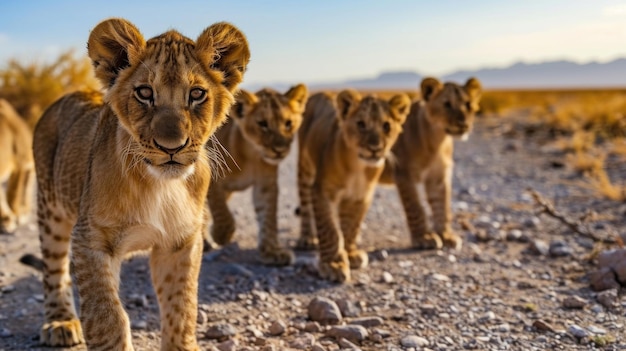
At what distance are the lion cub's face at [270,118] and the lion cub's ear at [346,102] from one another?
0.35 m

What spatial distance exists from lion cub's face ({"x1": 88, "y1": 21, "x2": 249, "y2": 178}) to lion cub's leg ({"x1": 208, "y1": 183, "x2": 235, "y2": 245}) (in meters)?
3.14

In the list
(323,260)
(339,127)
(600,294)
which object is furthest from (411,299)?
(339,127)

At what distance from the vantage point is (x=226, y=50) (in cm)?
396

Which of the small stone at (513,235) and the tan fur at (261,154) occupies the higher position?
the tan fur at (261,154)

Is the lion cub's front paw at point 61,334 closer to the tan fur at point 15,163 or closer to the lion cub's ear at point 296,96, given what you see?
the lion cub's ear at point 296,96

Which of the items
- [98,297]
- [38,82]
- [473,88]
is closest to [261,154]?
[473,88]

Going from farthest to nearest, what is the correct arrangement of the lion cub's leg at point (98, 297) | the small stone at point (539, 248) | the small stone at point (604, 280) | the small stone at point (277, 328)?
the small stone at point (539, 248) → the small stone at point (604, 280) → the small stone at point (277, 328) → the lion cub's leg at point (98, 297)

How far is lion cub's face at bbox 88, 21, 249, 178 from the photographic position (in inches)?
136

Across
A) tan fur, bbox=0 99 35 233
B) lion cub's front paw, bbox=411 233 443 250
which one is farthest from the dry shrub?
lion cub's front paw, bbox=411 233 443 250

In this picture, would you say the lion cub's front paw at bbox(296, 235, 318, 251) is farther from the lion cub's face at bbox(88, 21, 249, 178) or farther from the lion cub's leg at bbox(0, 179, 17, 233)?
the lion cub's face at bbox(88, 21, 249, 178)

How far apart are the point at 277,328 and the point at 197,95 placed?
221cm

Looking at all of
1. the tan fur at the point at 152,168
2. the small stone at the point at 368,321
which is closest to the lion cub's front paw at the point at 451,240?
the small stone at the point at 368,321

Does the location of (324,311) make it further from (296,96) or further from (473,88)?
(473,88)

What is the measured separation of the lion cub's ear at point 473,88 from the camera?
796cm
